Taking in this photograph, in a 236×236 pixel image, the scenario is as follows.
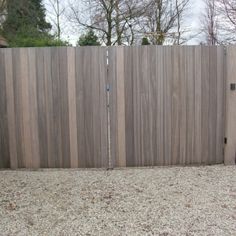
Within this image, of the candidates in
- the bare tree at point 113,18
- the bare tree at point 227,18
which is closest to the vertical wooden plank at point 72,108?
the bare tree at point 113,18

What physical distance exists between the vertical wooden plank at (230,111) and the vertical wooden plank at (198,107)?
337mm

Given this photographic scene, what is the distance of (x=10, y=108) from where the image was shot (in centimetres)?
447

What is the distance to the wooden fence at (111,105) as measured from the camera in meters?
4.40

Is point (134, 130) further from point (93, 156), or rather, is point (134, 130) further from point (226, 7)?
point (226, 7)

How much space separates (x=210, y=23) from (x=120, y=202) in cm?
1587

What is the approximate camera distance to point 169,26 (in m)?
15.4

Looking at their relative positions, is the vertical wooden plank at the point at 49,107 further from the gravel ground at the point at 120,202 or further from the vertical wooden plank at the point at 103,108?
the vertical wooden plank at the point at 103,108

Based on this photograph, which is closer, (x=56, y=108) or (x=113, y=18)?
(x=56, y=108)

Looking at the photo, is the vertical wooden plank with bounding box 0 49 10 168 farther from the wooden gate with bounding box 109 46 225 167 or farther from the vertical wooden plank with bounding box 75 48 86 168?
the wooden gate with bounding box 109 46 225 167

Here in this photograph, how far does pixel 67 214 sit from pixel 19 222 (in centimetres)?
40

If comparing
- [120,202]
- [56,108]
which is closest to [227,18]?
[56,108]

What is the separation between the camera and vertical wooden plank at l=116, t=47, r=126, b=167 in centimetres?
441

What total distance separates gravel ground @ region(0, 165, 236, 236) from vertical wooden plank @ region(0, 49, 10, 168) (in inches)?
8.8

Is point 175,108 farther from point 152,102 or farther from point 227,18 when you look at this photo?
point 227,18
